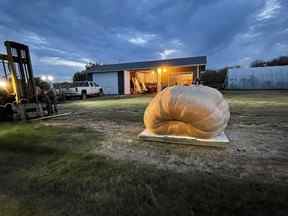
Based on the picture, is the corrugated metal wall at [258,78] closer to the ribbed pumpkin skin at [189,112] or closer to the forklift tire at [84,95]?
the forklift tire at [84,95]

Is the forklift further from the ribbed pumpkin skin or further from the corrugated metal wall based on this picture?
the corrugated metal wall

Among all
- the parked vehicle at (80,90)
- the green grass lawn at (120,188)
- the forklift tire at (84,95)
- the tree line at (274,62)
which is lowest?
the green grass lawn at (120,188)

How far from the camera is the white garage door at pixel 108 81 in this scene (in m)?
19.5

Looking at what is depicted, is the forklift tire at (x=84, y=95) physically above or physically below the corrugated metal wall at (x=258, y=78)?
below

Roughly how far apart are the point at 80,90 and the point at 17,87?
989 centimetres

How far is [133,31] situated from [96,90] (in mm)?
28507

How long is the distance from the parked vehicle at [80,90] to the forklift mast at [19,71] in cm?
877

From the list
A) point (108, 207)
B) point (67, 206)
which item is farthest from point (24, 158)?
point (108, 207)

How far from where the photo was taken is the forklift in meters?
5.56

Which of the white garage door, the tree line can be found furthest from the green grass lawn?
the tree line

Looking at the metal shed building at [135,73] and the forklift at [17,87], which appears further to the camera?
the metal shed building at [135,73]

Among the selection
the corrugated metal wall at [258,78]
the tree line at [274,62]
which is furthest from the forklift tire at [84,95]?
the tree line at [274,62]

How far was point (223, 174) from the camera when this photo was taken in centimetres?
204

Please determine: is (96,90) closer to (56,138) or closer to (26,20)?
(56,138)
